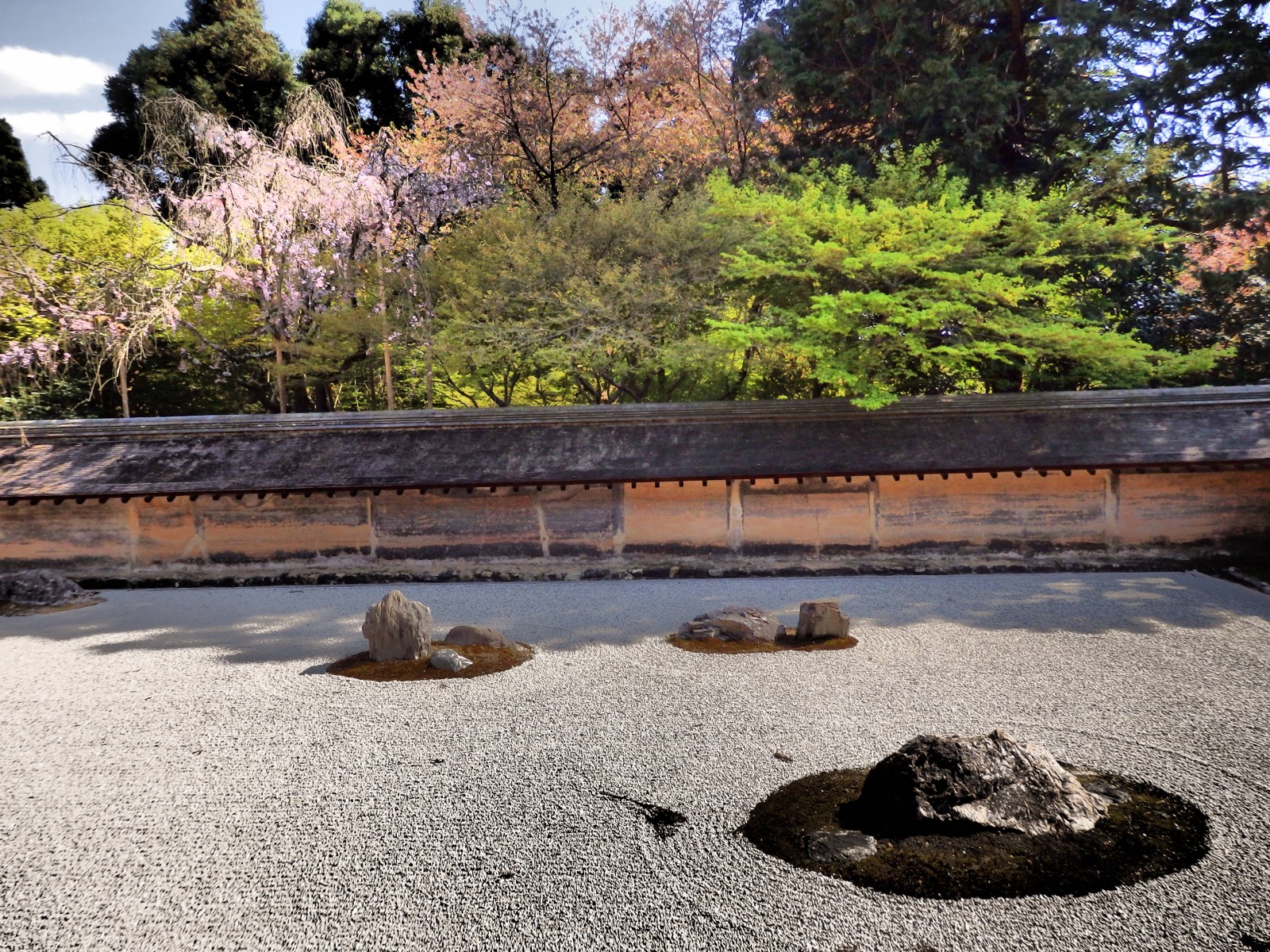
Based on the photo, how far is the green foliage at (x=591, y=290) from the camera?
16.4 meters

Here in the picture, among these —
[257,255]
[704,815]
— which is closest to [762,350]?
[257,255]

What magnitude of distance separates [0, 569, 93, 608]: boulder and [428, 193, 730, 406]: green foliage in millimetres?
7521

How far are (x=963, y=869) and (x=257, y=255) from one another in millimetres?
17941

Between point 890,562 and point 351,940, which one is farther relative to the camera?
point 890,562

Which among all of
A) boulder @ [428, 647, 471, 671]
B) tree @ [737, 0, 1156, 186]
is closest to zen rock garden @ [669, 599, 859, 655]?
boulder @ [428, 647, 471, 671]

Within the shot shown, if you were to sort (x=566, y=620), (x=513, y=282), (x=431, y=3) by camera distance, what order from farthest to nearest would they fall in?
(x=431, y=3) < (x=513, y=282) < (x=566, y=620)

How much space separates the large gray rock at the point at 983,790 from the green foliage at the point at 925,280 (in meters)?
8.58

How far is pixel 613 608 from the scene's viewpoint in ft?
37.4

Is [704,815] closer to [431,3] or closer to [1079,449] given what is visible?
[1079,449]

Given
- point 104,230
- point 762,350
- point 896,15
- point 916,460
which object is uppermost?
point 896,15

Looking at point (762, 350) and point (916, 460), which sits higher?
point (762, 350)

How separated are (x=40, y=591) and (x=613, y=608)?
28.4 feet

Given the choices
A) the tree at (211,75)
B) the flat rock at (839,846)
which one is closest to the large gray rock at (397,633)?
the flat rock at (839,846)

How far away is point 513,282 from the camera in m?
16.9
